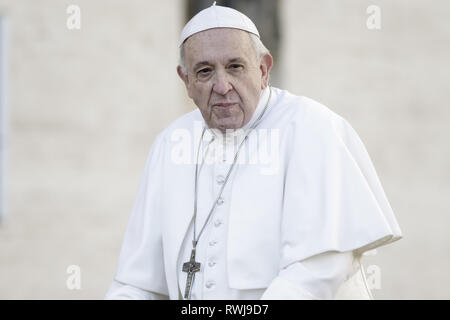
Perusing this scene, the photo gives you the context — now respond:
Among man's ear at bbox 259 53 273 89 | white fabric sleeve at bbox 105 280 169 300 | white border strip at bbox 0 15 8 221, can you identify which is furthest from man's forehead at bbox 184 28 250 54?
white border strip at bbox 0 15 8 221

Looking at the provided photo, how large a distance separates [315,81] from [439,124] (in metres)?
1.43

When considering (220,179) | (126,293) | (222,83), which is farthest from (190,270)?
(222,83)

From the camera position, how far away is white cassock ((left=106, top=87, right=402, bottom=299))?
A: 3.32 m

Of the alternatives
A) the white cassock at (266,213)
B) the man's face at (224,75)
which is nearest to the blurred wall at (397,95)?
the white cassock at (266,213)

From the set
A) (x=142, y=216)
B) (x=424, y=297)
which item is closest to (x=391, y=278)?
(x=424, y=297)

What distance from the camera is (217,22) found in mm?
3605

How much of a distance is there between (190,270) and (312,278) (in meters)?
0.55

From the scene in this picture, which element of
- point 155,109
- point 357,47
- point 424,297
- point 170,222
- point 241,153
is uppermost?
point 357,47

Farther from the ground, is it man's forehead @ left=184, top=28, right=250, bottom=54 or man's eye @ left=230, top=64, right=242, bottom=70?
man's forehead @ left=184, top=28, right=250, bottom=54

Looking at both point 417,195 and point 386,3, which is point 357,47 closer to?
point 386,3

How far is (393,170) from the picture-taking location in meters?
9.55

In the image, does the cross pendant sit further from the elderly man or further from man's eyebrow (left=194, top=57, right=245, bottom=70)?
man's eyebrow (left=194, top=57, right=245, bottom=70)

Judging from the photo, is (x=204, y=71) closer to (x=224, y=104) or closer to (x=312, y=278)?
(x=224, y=104)

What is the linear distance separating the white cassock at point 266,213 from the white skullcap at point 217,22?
30 centimetres
